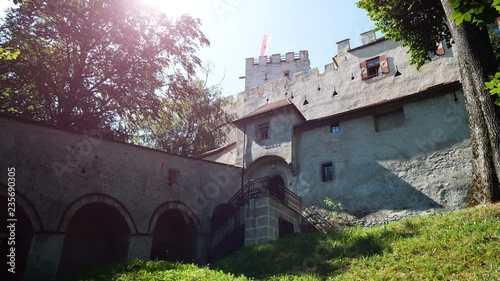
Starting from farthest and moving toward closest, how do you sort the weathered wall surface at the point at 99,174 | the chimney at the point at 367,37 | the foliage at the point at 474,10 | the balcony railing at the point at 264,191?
the chimney at the point at 367,37, the balcony railing at the point at 264,191, the weathered wall surface at the point at 99,174, the foliage at the point at 474,10

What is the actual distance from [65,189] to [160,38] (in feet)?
31.5

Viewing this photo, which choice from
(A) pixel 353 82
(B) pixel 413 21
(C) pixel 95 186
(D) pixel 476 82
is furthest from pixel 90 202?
(A) pixel 353 82

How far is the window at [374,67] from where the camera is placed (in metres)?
21.5

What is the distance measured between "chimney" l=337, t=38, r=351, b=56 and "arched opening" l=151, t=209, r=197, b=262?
16.1 m

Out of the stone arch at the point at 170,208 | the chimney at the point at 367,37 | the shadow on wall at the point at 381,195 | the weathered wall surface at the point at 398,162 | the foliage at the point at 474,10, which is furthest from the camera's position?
the chimney at the point at 367,37

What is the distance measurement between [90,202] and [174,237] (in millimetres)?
5200

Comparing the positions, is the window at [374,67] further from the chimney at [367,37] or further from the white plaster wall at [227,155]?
the white plaster wall at [227,155]

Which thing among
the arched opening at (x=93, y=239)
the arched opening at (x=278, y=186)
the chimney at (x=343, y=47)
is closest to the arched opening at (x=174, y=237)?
the arched opening at (x=93, y=239)

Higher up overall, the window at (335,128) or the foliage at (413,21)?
the foliage at (413,21)

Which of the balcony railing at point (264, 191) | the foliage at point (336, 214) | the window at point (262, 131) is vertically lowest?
the foliage at point (336, 214)

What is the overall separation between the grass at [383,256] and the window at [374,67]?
13.5m

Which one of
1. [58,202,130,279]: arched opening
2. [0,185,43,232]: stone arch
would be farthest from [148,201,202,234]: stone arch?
[0,185,43,232]: stone arch

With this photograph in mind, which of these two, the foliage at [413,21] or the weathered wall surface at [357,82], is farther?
the weathered wall surface at [357,82]

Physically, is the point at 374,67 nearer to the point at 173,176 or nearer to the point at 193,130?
the point at 193,130
